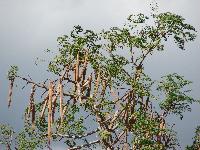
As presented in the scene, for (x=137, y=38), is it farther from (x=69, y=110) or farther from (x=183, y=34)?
(x=69, y=110)

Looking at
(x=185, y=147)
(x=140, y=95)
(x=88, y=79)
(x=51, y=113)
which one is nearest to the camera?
(x=51, y=113)

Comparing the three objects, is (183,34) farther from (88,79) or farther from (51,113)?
(51,113)

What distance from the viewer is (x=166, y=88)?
2353 cm

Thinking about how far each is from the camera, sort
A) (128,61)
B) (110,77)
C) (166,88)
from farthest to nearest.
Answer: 1. (166,88)
2. (128,61)
3. (110,77)

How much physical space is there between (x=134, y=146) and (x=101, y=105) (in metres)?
2.47

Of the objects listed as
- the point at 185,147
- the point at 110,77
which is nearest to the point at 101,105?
the point at 110,77

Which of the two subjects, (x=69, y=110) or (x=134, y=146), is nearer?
(x=134, y=146)

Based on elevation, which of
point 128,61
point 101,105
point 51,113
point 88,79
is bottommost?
point 51,113

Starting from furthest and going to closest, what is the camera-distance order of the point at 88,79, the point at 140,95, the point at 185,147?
the point at 185,147
the point at 140,95
the point at 88,79

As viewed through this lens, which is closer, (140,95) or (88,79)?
(88,79)

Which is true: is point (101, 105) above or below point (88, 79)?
above

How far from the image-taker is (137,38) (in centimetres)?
2066

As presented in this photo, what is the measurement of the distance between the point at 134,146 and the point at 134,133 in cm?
72

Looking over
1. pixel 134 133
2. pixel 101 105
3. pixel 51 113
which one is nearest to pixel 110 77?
pixel 101 105
